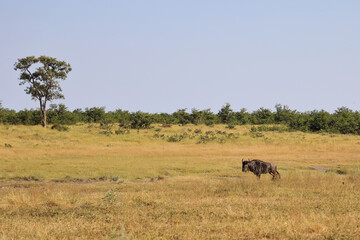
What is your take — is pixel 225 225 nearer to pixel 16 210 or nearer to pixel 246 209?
pixel 246 209

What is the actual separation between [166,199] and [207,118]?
57.3 metres

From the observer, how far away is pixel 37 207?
36.1 feet

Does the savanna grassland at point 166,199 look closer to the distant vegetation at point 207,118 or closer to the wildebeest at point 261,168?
the wildebeest at point 261,168

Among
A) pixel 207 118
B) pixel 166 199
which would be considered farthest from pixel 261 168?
pixel 207 118

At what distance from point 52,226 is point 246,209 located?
479 cm

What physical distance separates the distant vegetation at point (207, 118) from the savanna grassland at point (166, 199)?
26556 mm

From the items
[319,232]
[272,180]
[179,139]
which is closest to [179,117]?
[179,139]

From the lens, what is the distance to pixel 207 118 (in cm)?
6919

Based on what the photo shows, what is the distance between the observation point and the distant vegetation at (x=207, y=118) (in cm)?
5757

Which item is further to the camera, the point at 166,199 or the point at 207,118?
the point at 207,118

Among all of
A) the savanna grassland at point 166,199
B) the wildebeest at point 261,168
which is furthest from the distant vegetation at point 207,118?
the wildebeest at point 261,168

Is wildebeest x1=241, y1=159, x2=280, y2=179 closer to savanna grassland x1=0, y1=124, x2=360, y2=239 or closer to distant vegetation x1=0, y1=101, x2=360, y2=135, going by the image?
savanna grassland x1=0, y1=124, x2=360, y2=239

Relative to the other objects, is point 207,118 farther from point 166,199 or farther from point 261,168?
point 166,199

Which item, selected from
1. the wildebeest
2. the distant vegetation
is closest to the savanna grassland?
the wildebeest
